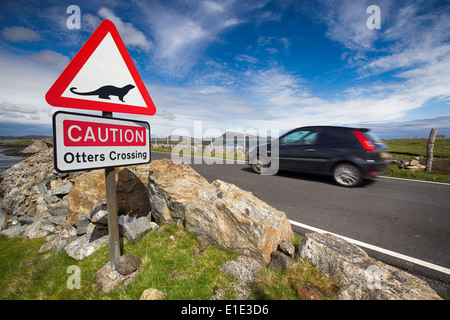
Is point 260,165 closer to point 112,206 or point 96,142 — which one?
point 112,206

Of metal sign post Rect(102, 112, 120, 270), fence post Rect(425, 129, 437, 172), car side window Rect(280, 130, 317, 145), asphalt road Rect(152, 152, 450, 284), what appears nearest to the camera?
metal sign post Rect(102, 112, 120, 270)

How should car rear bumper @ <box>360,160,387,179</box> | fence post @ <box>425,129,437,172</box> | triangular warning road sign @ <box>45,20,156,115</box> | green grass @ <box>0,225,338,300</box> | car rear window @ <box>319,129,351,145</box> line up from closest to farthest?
1. triangular warning road sign @ <box>45,20,156,115</box>
2. green grass @ <box>0,225,338,300</box>
3. car rear bumper @ <box>360,160,387,179</box>
4. car rear window @ <box>319,129,351,145</box>
5. fence post @ <box>425,129,437,172</box>

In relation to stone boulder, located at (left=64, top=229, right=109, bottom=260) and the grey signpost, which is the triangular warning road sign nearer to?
the grey signpost

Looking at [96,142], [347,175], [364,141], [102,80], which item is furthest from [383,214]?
[102,80]

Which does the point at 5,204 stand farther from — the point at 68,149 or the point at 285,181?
the point at 285,181

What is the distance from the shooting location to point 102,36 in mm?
1710

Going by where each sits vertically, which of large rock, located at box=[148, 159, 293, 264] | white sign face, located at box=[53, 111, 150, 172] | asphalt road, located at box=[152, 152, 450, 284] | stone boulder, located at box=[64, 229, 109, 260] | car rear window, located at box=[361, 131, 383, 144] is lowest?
stone boulder, located at box=[64, 229, 109, 260]

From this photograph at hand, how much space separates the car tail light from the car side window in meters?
1.15

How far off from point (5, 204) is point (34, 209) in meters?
4.52

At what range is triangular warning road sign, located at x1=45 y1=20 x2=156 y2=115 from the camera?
1532 mm

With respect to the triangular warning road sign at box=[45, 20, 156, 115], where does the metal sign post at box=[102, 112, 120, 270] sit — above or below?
below

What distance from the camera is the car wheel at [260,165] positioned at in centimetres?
709

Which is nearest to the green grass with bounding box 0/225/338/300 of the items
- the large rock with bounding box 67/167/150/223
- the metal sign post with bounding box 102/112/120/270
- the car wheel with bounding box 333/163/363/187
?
the metal sign post with bounding box 102/112/120/270

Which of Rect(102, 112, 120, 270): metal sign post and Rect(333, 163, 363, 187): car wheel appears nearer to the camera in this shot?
Rect(102, 112, 120, 270): metal sign post
